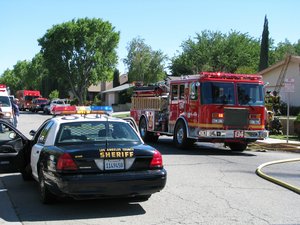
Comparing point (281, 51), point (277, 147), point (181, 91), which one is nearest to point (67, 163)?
point (181, 91)

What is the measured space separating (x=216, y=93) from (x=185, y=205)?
28.2ft

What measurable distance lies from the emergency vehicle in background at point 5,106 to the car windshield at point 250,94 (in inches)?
445

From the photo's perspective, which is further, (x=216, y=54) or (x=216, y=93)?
(x=216, y=54)

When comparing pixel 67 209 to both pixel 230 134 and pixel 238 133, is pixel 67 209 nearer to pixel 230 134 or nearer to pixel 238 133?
pixel 230 134

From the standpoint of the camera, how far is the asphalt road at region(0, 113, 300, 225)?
680cm

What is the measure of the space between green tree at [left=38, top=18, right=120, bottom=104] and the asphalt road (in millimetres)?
51104

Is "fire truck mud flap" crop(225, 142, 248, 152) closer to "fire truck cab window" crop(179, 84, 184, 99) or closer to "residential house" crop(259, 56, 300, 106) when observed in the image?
"fire truck cab window" crop(179, 84, 184, 99)

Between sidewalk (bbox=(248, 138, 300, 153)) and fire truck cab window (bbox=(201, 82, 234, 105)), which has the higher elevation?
fire truck cab window (bbox=(201, 82, 234, 105))

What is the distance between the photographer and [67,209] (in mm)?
7371

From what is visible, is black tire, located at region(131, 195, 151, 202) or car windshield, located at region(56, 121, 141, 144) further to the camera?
black tire, located at region(131, 195, 151, 202)

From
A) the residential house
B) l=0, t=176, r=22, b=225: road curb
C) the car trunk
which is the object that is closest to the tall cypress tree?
the residential house

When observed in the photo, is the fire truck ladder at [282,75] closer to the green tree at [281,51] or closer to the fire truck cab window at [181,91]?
the fire truck cab window at [181,91]

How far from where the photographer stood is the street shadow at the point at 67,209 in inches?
273

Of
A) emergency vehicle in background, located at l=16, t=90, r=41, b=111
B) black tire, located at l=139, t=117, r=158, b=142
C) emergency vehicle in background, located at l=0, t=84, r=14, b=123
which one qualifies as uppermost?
emergency vehicle in background, located at l=16, t=90, r=41, b=111
